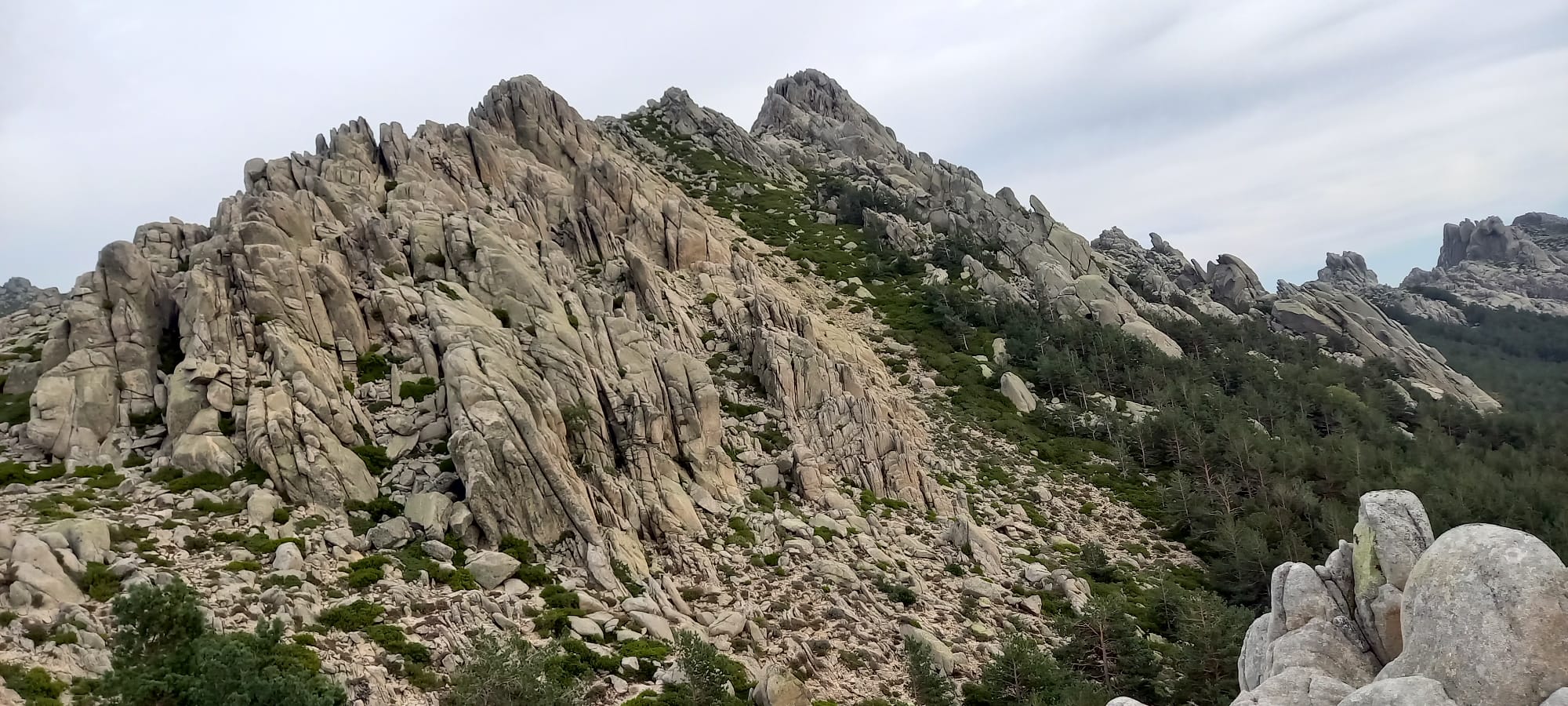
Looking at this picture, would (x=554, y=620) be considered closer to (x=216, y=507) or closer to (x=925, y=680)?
(x=925, y=680)

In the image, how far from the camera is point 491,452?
108 feet

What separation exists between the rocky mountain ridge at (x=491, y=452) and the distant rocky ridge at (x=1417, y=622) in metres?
15.8

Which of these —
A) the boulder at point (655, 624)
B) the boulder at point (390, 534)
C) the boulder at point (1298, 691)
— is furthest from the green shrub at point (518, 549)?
the boulder at point (1298, 691)

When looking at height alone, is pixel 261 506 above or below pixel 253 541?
above

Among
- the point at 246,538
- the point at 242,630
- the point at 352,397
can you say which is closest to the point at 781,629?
the point at 242,630

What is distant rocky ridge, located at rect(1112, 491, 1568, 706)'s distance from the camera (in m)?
12.4

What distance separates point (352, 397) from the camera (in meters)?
36.5

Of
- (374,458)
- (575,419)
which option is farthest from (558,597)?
(374,458)

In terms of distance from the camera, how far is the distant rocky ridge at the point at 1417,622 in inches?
487

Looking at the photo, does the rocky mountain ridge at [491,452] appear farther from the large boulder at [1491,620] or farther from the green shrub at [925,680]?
the large boulder at [1491,620]

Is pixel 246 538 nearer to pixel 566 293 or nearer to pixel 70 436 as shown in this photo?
pixel 70 436

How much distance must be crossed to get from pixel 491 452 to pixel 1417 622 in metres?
32.0

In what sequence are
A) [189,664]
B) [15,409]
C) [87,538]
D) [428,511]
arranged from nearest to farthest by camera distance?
[189,664], [87,538], [428,511], [15,409]

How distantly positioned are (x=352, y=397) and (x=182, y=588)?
1801cm
